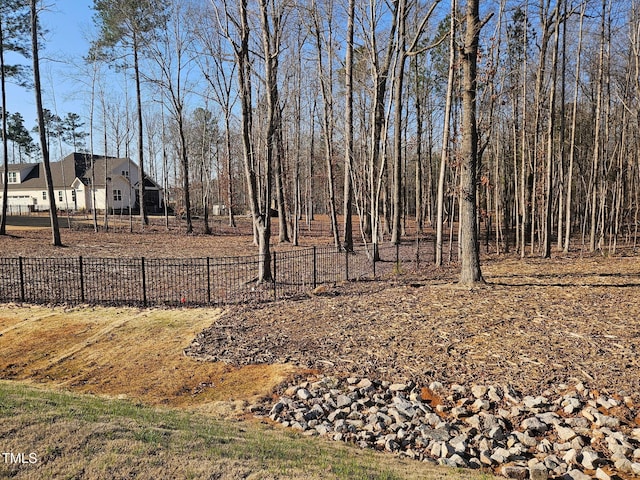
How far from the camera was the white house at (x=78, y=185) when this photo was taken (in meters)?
42.2

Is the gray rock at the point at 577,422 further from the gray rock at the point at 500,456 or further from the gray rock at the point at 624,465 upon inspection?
the gray rock at the point at 500,456

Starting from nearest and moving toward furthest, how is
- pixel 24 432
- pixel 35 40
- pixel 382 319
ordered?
1. pixel 24 432
2. pixel 382 319
3. pixel 35 40

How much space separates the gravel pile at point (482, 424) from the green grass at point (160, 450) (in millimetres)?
397

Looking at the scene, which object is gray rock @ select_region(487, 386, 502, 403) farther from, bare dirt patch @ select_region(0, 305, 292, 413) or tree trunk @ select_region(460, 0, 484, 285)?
tree trunk @ select_region(460, 0, 484, 285)

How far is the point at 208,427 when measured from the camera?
13.8ft

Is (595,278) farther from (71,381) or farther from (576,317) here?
(71,381)

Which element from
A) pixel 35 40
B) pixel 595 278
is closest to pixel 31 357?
pixel 595 278

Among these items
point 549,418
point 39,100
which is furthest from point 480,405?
point 39,100

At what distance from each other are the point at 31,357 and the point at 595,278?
1227 cm

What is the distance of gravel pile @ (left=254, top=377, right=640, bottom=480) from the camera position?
12.6ft

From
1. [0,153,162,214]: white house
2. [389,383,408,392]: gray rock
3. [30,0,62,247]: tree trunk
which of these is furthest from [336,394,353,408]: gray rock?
[0,153,162,214]: white house

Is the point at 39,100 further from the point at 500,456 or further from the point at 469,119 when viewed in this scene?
the point at 500,456

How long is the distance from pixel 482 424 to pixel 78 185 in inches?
1827

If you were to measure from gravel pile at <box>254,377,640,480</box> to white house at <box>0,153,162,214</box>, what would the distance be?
41.1 metres
